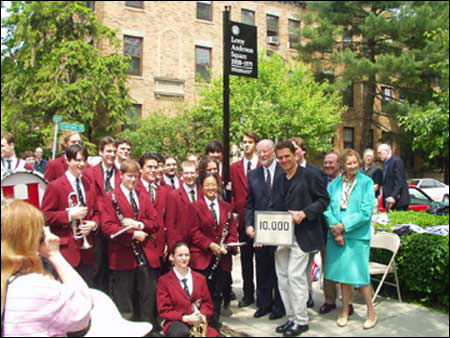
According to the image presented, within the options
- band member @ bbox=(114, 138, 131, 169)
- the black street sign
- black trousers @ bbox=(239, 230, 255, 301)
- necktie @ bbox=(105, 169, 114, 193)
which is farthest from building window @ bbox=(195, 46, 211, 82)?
necktie @ bbox=(105, 169, 114, 193)

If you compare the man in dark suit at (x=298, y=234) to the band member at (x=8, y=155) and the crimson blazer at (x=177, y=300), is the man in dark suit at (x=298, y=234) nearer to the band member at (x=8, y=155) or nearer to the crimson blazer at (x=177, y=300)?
the crimson blazer at (x=177, y=300)

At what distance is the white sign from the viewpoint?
5047mm

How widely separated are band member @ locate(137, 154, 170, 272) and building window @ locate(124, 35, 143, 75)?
18.8 meters

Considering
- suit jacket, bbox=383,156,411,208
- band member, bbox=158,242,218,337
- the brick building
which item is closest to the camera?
band member, bbox=158,242,218,337

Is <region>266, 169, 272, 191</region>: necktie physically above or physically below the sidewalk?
above

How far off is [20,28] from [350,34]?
17.7 m

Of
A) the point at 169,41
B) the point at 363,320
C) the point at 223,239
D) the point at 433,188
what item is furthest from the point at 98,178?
the point at 433,188

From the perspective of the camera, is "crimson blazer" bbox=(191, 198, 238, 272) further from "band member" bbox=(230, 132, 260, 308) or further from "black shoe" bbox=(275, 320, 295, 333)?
"black shoe" bbox=(275, 320, 295, 333)

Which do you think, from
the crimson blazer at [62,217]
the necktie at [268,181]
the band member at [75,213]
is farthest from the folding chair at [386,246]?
the crimson blazer at [62,217]

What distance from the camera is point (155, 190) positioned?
5.91 meters

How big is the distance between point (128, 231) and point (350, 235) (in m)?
2.48

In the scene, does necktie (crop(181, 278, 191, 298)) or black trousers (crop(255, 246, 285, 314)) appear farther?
black trousers (crop(255, 246, 285, 314))

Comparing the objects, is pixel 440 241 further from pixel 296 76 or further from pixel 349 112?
pixel 349 112

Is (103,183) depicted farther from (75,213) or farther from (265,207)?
(265,207)
